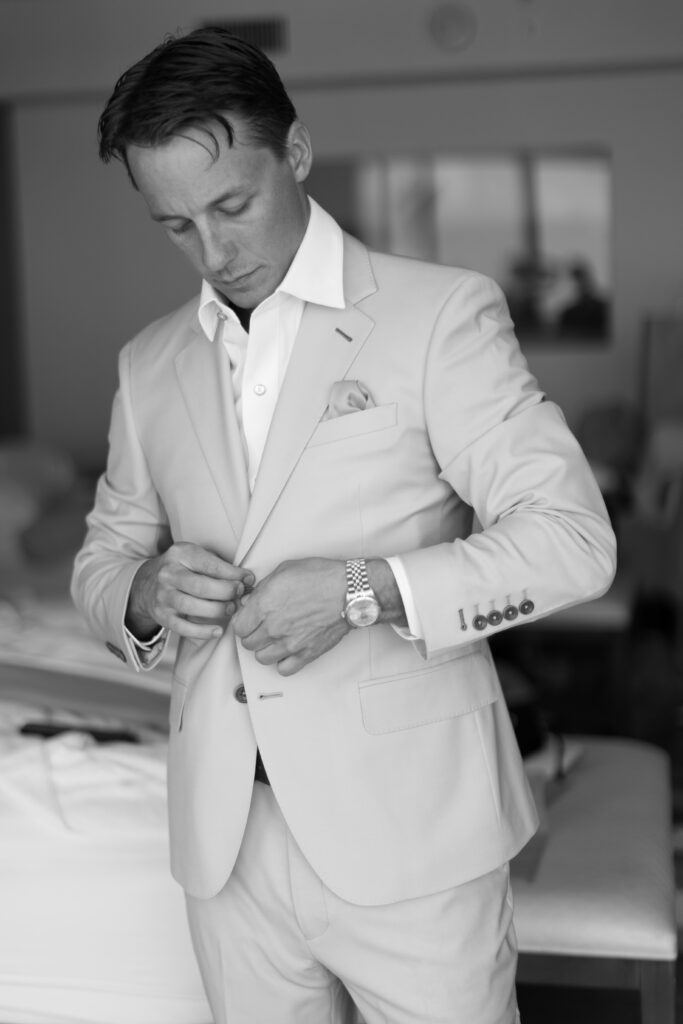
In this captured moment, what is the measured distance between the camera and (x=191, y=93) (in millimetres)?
1226

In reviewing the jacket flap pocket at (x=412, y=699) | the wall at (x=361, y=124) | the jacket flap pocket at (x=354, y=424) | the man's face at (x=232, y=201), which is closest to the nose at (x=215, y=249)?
the man's face at (x=232, y=201)

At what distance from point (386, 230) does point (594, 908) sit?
534cm

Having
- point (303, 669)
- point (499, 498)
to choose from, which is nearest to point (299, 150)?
point (499, 498)

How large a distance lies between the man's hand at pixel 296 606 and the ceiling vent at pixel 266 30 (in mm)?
5708

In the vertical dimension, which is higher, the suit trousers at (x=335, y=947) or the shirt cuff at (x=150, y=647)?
the shirt cuff at (x=150, y=647)

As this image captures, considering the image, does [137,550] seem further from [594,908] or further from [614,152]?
[614,152]

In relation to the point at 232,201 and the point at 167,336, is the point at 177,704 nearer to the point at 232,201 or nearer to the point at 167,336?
the point at 167,336

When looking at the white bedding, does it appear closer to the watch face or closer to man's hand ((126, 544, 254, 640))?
man's hand ((126, 544, 254, 640))

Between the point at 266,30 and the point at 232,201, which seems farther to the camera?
the point at 266,30

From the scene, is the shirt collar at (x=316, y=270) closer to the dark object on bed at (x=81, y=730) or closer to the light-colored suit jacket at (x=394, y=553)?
the light-colored suit jacket at (x=394, y=553)

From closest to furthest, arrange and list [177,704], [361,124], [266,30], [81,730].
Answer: [177,704] → [81,730] → [266,30] → [361,124]

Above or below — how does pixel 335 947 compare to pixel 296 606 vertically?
below

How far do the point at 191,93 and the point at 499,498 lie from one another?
50 cm

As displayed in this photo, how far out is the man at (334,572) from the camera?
1207mm
